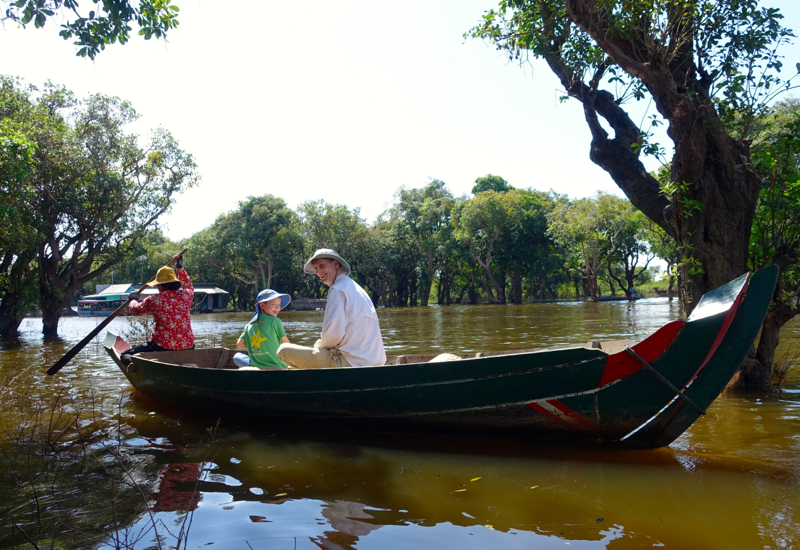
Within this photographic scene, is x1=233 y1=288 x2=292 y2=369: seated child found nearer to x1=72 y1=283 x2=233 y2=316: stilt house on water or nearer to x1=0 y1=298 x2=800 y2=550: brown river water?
x1=0 y1=298 x2=800 y2=550: brown river water

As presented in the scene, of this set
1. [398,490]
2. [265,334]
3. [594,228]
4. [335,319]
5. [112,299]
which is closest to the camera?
[398,490]

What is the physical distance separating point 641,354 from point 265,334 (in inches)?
160

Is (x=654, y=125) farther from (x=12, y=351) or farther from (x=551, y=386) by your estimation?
(x=12, y=351)

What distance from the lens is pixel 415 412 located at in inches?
183

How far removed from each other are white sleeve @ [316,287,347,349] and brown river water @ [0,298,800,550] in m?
0.98

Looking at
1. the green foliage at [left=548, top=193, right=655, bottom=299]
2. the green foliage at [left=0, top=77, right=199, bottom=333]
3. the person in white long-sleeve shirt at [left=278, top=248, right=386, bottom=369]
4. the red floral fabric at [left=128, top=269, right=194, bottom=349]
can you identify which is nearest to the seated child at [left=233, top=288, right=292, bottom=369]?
the person in white long-sleeve shirt at [left=278, top=248, right=386, bottom=369]

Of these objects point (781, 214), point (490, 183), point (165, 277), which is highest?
point (490, 183)

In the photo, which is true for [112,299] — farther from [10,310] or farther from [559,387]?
[559,387]

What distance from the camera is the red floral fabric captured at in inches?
265

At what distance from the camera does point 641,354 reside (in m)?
3.89

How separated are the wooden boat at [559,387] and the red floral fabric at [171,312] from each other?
6.40ft

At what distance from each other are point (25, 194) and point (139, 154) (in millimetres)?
4519

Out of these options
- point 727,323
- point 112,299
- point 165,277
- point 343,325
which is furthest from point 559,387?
point 112,299

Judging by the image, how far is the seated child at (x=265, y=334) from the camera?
6.03 metres
